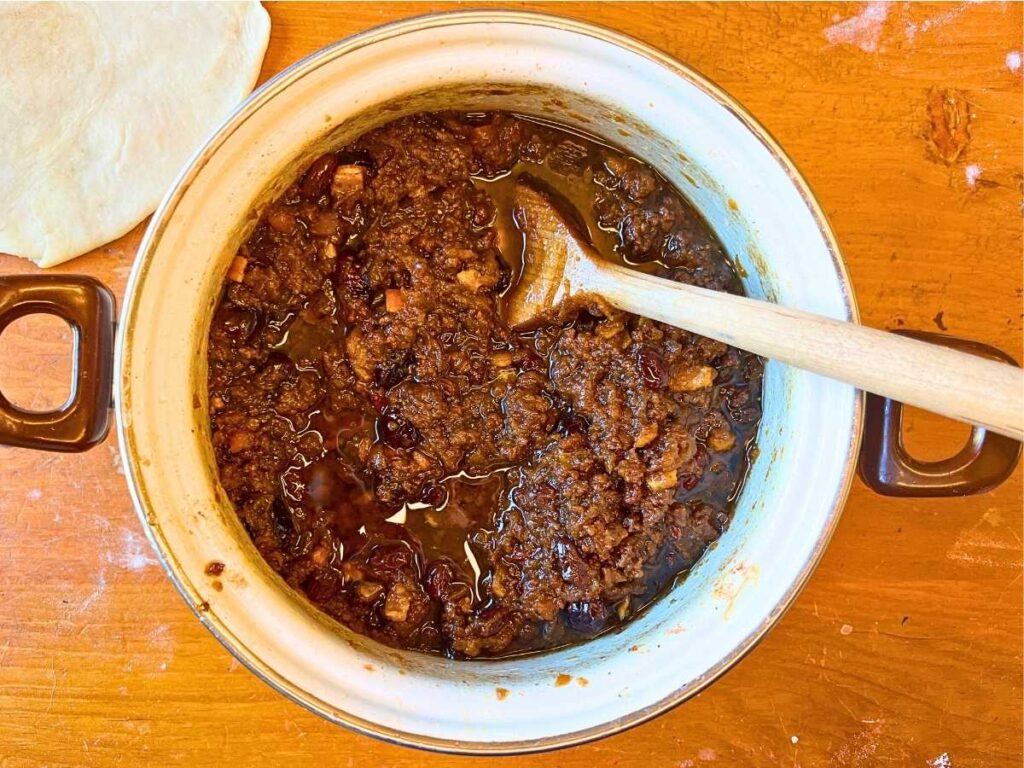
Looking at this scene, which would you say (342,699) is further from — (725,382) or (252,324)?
(725,382)

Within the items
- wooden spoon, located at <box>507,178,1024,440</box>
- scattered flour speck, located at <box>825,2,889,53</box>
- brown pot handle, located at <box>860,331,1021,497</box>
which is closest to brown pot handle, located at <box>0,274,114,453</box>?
wooden spoon, located at <box>507,178,1024,440</box>

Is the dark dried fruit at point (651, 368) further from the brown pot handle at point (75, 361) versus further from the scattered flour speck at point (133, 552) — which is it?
the scattered flour speck at point (133, 552)

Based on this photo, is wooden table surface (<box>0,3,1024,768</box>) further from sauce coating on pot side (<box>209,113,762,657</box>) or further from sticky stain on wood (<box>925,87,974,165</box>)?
sauce coating on pot side (<box>209,113,762,657</box>)

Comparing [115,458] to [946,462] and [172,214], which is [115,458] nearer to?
[172,214]

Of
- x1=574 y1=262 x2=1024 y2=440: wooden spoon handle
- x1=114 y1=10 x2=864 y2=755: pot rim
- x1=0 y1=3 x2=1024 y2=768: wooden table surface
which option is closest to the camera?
x1=574 y1=262 x2=1024 y2=440: wooden spoon handle

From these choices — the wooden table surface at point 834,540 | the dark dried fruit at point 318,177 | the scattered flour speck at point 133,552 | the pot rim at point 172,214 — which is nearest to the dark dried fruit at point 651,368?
the pot rim at point 172,214
